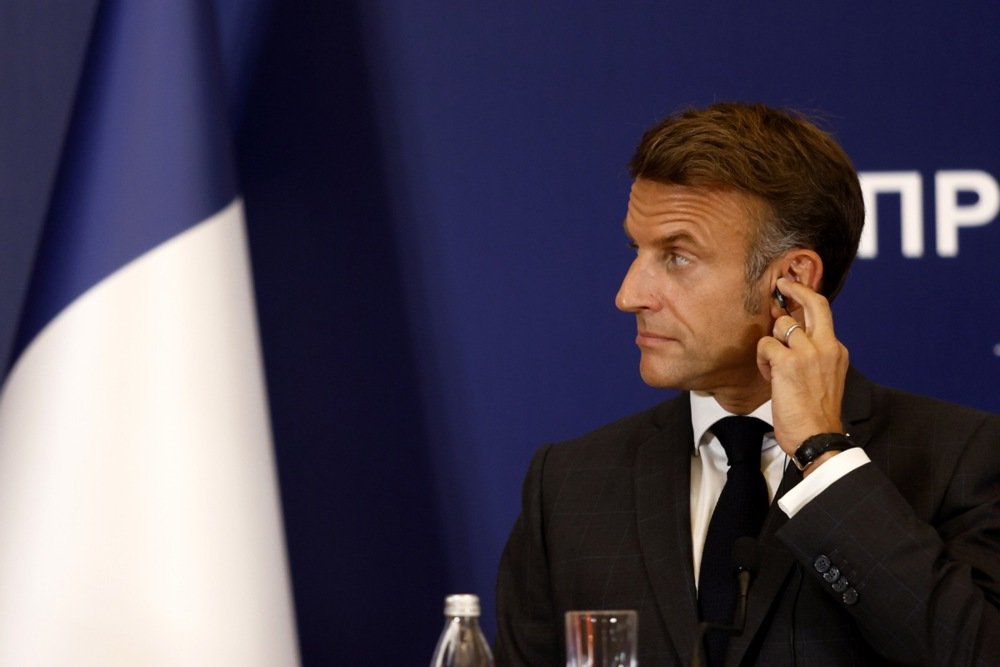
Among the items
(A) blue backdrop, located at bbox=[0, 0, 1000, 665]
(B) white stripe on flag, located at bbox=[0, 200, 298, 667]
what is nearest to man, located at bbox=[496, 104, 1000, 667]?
(B) white stripe on flag, located at bbox=[0, 200, 298, 667]

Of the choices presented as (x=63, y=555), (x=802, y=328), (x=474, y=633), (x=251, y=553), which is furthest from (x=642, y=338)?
(x=63, y=555)

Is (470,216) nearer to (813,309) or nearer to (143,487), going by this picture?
(143,487)

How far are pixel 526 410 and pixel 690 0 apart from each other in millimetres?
1015

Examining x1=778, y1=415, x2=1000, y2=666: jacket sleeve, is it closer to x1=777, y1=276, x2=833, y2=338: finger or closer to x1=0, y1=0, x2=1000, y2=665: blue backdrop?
x1=777, y1=276, x2=833, y2=338: finger

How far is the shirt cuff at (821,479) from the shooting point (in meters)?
2.03

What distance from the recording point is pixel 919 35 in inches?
127

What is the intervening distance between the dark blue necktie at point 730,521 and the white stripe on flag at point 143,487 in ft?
2.97

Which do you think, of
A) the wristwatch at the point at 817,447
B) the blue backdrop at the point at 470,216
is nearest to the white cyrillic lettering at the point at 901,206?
the blue backdrop at the point at 470,216

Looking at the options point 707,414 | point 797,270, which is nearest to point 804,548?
point 707,414

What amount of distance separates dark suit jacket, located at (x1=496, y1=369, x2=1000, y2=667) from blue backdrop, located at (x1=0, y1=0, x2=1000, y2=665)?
668mm

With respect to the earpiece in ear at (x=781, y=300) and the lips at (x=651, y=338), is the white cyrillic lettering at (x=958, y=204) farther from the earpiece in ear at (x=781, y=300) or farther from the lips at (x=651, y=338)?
the lips at (x=651, y=338)

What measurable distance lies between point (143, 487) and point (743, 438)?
3.63 feet

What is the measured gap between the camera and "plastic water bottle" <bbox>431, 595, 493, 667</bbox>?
178 cm

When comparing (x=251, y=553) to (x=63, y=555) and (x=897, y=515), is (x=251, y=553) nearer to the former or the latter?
(x=63, y=555)
